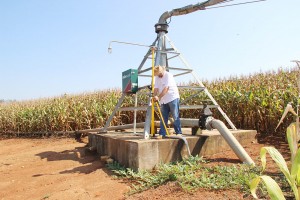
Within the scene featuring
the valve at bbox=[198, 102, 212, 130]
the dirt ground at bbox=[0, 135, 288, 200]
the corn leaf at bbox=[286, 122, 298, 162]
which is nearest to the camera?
the corn leaf at bbox=[286, 122, 298, 162]

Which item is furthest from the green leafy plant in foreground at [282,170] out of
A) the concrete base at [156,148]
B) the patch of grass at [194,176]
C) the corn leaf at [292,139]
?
the concrete base at [156,148]

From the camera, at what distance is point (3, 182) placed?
20.0 feet

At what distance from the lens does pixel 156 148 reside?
5.50m

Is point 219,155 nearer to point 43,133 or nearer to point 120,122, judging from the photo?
point 120,122

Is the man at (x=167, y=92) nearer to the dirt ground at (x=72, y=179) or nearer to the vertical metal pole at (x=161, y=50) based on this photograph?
the vertical metal pole at (x=161, y=50)

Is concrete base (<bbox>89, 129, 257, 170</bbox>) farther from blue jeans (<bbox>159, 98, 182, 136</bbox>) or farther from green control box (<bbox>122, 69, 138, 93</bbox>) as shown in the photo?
green control box (<bbox>122, 69, 138, 93</bbox>)

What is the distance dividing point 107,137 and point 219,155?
2622 mm

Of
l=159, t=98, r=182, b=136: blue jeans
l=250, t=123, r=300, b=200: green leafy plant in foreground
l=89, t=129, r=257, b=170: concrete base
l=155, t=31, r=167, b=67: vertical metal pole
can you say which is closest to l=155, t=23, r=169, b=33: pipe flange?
l=155, t=31, r=167, b=67: vertical metal pole

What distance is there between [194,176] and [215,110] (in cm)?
560

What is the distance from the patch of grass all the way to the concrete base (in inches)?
7.0

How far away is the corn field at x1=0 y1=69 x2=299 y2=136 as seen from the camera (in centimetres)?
830

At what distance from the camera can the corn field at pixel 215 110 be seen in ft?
27.2

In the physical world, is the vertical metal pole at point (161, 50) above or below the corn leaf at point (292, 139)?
above

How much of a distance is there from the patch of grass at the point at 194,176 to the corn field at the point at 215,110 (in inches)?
80.3
